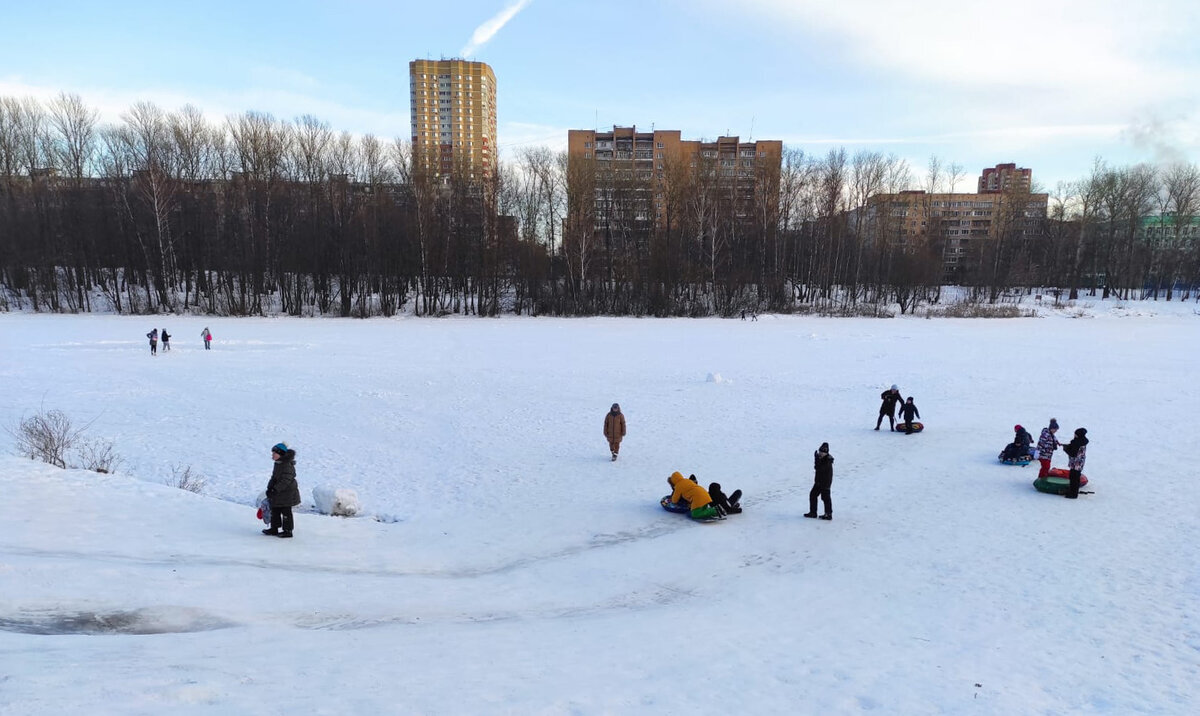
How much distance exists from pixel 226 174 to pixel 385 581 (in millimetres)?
59003

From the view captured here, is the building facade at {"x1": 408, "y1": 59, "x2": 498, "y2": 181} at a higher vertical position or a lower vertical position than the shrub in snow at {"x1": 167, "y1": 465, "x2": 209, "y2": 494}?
higher

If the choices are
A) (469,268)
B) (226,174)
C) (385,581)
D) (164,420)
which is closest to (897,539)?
(385,581)

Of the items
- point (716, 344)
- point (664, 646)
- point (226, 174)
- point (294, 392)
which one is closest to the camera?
point (664, 646)

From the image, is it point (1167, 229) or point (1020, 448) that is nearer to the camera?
point (1020, 448)

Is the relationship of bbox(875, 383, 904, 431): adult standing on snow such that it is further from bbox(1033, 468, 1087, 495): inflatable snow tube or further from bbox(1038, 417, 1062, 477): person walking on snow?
bbox(1033, 468, 1087, 495): inflatable snow tube

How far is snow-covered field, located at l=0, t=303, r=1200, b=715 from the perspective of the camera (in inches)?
208

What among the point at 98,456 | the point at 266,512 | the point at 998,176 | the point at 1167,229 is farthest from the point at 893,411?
the point at 998,176

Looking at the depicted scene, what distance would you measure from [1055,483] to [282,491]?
44.0ft

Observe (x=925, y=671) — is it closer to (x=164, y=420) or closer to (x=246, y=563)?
(x=246, y=563)

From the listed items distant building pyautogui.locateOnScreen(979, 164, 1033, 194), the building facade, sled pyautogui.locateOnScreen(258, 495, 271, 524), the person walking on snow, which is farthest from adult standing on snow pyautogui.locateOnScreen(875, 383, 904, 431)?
distant building pyautogui.locateOnScreen(979, 164, 1033, 194)

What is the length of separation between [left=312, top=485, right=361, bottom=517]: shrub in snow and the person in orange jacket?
558 cm

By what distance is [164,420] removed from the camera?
52.6 feet

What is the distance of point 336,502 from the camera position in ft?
34.2

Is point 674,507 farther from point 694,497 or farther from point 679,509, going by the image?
point 694,497
